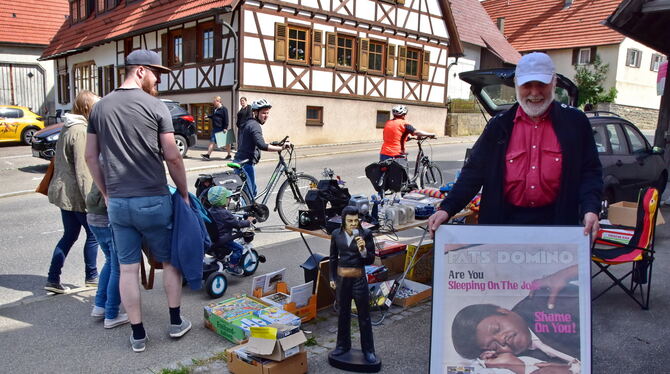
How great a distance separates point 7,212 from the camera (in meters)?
8.90

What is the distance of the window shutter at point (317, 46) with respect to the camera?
2017cm

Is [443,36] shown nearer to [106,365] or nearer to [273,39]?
[273,39]

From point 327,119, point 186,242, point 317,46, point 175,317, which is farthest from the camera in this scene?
point 327,119

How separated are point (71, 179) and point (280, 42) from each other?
15342 mm

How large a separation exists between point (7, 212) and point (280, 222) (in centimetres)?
462

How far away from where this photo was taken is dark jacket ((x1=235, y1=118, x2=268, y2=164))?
24.1 feet

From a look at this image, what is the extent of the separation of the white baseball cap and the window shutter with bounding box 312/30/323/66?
59.1 ft

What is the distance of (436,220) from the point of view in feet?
9.23

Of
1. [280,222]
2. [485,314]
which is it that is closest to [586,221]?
[485,314]

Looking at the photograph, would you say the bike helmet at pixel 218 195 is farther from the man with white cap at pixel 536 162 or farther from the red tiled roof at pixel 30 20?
the red tiled roof at pixel 30 20

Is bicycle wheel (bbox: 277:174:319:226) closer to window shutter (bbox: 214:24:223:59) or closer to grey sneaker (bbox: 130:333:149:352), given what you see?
grey sneaker (bbox: 130:333:149:352)

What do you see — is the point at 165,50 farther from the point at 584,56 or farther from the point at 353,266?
the point at 584,56

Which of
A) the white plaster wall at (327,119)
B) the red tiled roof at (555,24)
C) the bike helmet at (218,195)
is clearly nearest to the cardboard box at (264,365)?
the bike helmet at (218,195)

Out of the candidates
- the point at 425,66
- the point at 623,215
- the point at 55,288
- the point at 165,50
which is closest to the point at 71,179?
the point at 55,288
